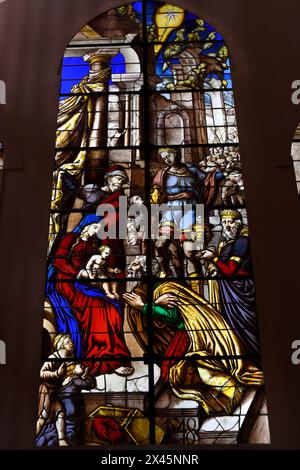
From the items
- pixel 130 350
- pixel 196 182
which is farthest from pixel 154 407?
pixel 196 182

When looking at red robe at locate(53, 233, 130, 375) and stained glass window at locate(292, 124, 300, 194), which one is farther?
stained glass window at locate(292, 124, 300, 194)

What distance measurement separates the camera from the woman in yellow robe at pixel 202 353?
7.36 m

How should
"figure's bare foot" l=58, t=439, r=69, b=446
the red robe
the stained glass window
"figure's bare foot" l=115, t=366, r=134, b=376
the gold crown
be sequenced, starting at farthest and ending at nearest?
1. the stained glass window
2. the gold crown
3. the red robe
4. "figure's bare foot" l=115, t=366, r=134, b=376
5. "figure's bare foot" l=58, t=439, r=69, b=446

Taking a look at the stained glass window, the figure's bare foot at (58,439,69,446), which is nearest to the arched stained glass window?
the figure's bare foot at (58,439,69,446)

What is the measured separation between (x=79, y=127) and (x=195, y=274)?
2589mm

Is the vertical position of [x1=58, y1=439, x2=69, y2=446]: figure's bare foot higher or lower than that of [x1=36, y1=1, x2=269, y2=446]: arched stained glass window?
lower

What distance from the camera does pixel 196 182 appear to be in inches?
343

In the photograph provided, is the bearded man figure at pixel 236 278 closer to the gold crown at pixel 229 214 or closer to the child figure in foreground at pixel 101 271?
the gold crown at pixel 229 214

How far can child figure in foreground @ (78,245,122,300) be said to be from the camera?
26.5ft

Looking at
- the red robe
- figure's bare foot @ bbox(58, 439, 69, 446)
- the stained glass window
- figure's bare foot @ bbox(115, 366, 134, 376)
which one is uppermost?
the stained glass window

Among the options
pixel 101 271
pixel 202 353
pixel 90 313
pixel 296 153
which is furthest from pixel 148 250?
pixel 296 153

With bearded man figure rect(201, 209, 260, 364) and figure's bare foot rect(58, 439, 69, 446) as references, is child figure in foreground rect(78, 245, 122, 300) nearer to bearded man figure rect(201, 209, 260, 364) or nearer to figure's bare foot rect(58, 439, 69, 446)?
bearded man figure rect(201, 209, 260, 364)

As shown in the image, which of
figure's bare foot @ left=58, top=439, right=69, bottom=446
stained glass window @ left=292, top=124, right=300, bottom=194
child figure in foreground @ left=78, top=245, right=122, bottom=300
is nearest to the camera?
figure's bare foot @ left=58, top=439, right=69, bottom=446

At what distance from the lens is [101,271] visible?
26.8 ft
